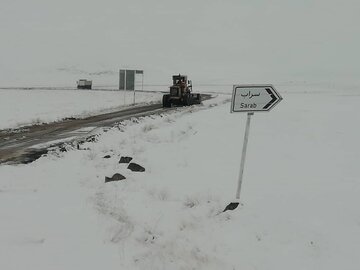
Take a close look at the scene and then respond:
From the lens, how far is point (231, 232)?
644 centimetres

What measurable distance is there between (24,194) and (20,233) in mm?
2035

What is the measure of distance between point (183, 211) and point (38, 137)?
10.2 metres

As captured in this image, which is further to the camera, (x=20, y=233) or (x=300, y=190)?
(x=300, y=190)

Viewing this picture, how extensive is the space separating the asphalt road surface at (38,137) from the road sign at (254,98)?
242 inches

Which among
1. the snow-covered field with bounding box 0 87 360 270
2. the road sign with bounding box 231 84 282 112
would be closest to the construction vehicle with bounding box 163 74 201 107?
the snow-covered field with bounding box 0 87 360 270

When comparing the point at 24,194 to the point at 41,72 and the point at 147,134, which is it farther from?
the point at 41,72

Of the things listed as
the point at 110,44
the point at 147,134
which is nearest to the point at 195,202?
the point at 147,134

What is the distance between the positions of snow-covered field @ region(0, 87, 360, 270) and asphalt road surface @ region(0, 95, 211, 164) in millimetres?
1292

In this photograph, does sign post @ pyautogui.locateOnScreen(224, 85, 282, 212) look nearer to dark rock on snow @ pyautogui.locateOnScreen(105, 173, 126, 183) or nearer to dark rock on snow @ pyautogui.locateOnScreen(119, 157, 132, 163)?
dark rock on snow @ pyautogui.locateOnScreen(105, 173, 126, 183)

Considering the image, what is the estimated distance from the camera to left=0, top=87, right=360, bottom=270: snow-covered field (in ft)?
18.6

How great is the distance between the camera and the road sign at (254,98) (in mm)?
7820

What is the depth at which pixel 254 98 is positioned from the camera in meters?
7.90

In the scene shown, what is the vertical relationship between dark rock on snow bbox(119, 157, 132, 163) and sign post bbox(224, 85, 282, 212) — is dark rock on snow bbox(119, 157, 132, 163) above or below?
below

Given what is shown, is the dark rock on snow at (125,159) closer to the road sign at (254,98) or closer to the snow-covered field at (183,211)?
the snow-covered field at (183,211)
